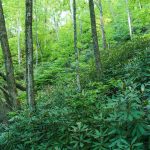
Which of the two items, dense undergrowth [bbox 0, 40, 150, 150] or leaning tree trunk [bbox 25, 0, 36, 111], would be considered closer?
dense undergrowth [bbox 0, 40, 150, 150]

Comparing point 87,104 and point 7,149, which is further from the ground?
point 87,104

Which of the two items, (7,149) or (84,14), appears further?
(84,14)

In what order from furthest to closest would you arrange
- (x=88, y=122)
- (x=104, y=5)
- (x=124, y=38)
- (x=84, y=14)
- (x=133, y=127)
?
(x=104, y=5)
(x=84, y=14)
(x=124, y=38)
(x=88, y=122)
(x=133, y=127)

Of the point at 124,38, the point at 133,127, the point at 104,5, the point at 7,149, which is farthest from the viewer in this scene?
the point at 104,5

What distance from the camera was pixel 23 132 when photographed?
5727 mm

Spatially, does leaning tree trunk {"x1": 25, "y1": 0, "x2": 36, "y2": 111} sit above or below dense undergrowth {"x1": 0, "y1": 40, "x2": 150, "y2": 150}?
above

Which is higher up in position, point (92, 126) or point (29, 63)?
Answer: point (29, 63)

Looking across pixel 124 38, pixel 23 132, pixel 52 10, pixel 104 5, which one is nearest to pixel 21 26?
pixel 52 10

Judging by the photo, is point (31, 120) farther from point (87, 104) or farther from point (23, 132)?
point (87, 104)

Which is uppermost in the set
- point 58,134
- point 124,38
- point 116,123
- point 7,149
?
point 124,38

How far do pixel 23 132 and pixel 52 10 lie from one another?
35.1 meters

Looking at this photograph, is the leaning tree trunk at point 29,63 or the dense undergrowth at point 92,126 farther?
the leaning tree trunk at point 29,63

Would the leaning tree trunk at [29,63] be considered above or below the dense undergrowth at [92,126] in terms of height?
above

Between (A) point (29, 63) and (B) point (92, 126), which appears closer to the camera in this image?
(B) point (92, 126)
